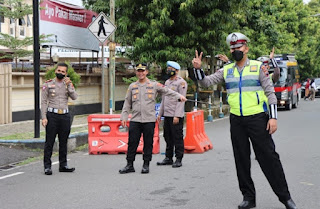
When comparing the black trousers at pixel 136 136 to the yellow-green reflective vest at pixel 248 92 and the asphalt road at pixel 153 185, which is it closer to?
the asphalt road at pixel 153 185

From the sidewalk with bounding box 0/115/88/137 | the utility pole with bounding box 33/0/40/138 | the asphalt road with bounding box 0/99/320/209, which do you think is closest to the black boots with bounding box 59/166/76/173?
the asphalt road with bounding box 0/99/320/209

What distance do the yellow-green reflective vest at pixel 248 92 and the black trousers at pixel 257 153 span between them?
8cm

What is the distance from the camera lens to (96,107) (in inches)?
881

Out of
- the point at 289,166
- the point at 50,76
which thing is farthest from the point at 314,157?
the point at 50,76

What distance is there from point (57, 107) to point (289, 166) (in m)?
4.13

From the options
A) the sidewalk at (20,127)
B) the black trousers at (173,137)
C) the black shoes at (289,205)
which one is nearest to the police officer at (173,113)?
the black trousers at (173,137)

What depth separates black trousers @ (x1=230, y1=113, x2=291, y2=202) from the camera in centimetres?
604

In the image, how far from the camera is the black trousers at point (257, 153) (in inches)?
238

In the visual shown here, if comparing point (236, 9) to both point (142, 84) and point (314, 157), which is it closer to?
point (314, 157)

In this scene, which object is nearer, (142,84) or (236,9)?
(142,84)

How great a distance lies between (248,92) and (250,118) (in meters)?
0.30

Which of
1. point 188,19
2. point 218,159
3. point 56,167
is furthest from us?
point 188,19

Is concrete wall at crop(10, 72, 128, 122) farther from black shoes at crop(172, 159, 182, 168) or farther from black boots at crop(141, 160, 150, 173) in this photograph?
black boots at crop(141, 160, 150, 173)

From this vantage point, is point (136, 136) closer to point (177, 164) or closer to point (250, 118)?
point (177, 164)
